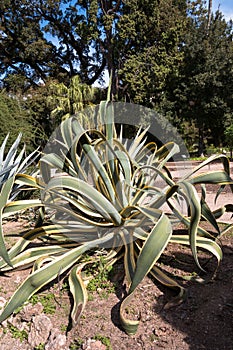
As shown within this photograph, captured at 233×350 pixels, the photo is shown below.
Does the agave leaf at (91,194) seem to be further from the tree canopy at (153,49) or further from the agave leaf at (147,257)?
the tree canopy at (153,49)

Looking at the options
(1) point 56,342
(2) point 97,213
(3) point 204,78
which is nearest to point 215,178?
(2) point 97,213

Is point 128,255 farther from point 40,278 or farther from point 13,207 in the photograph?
point 13,207

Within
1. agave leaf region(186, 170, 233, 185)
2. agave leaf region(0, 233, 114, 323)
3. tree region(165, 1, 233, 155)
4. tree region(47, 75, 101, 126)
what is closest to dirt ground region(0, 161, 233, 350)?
agave leaf region(0, 233, 114, 323)

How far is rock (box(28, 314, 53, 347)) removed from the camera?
1.94 metres

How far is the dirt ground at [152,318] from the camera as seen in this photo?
6.10 ft

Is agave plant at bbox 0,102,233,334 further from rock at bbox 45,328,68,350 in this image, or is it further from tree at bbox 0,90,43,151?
tree at bbox 0,90,43,151

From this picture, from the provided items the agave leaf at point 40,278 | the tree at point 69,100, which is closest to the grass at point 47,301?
the agave leaf at point 40,278

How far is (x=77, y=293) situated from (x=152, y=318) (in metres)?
0.48

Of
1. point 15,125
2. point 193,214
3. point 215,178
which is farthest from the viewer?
point 15,125

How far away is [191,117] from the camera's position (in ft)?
60.6

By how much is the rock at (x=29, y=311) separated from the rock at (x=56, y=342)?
0.21m

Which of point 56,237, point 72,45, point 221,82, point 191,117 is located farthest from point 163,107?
point 56,237

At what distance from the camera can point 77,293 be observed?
2.15 m

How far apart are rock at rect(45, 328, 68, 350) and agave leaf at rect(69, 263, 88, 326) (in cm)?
10
